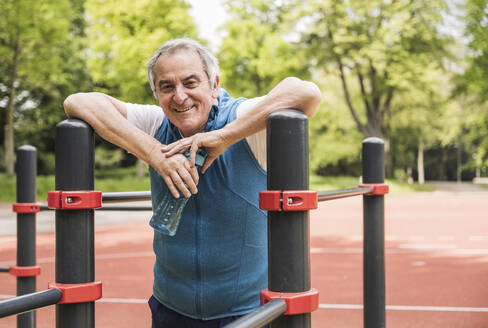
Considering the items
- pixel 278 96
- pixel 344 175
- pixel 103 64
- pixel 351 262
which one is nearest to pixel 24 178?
pixel 278 96

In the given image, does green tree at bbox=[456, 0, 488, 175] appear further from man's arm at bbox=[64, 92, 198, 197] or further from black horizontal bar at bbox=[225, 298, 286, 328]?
black horizontal bar at bbox=[225, 298, 286, 328]

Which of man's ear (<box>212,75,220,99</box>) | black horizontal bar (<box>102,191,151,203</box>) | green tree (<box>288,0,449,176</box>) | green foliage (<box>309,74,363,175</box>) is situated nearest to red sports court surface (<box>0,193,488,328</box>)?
black horizontal bar (<box>102,191,151,203</box>)

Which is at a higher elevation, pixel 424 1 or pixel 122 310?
pixel 424 1

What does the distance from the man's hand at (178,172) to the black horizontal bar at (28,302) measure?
41 cm

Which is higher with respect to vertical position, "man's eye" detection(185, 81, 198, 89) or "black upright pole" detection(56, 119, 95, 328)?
"man's eye" detection(185, 81, 198, 89)

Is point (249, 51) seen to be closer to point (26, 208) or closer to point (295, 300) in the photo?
point (26, 208)

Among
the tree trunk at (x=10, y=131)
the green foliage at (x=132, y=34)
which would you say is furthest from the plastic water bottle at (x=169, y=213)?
the green foliage at (x=132, y=34)

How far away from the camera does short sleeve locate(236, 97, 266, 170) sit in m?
1.63

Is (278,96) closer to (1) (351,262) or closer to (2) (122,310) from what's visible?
(2) (122,310)

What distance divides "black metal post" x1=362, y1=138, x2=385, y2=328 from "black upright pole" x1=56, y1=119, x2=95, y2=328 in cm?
163

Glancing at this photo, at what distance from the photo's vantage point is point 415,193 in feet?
71.5

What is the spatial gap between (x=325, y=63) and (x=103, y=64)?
9.66 meters

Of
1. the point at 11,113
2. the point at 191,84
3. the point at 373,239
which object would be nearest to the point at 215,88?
the point at 191,84

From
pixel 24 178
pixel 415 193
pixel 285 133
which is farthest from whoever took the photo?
pixel 415 193
